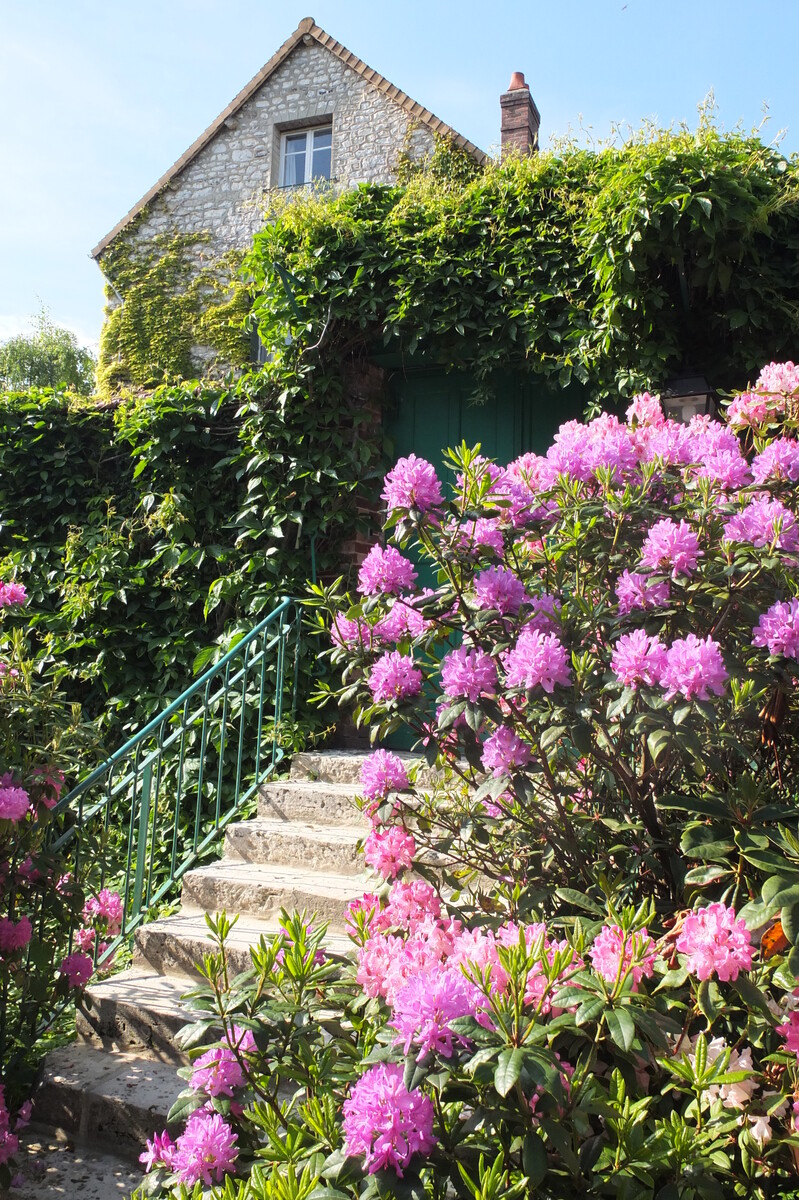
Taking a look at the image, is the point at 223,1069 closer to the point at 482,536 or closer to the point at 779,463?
the point at 482,536

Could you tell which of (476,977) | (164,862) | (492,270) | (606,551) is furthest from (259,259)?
(476,977)

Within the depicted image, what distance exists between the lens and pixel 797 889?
4.95 ft

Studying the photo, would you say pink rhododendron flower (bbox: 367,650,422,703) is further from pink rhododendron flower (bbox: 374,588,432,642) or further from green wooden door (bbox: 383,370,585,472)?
green wooden door (bbox: 383,370,585,472)

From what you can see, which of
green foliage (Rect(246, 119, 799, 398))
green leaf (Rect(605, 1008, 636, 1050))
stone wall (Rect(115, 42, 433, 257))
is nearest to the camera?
green leaf (Rect(605, 1008, 636, 1050))

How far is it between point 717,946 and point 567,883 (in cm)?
67

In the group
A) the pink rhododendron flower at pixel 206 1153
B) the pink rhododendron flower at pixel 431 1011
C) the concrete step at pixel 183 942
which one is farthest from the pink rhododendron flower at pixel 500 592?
the concrete step at pixel 183 942

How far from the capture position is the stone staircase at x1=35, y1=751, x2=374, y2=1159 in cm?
Answer: 274

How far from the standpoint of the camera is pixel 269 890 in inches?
137

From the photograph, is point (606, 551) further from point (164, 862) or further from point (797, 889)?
point (164, 862)

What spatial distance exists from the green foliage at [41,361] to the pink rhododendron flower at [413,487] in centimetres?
2652

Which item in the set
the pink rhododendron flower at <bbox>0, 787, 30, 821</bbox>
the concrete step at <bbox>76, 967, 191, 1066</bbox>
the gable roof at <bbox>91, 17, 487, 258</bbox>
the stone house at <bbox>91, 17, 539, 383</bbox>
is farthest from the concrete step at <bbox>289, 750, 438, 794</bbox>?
the gable roof at <bbox>91, 17, 487, 258</bbox>

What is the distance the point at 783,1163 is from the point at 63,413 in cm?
615

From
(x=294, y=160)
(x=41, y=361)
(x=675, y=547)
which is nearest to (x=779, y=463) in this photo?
(x=675, y=547)

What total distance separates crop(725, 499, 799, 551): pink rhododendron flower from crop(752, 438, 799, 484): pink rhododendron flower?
0.56 feet
